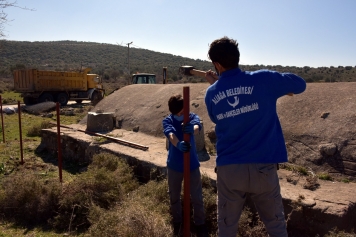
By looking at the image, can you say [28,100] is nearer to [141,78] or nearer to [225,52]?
[141,78]

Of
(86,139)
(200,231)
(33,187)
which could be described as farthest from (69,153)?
(200,231)

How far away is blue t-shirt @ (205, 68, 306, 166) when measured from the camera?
99.1 inches

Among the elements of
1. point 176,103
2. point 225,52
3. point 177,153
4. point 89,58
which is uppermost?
point 89,58

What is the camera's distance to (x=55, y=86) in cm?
2159

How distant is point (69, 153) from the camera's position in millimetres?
8367

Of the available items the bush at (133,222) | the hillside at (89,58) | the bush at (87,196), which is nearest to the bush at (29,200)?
the bush at (87,196)

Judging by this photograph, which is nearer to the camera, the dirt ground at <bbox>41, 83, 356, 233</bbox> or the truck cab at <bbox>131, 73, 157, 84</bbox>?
the dirt ground at <bbox>41, 83, 356, 233</bbox>

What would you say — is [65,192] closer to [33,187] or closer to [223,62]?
[33,187]

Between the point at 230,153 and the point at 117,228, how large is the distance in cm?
166

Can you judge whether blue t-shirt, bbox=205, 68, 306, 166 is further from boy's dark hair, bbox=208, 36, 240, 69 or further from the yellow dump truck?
→ the yellow dump truck

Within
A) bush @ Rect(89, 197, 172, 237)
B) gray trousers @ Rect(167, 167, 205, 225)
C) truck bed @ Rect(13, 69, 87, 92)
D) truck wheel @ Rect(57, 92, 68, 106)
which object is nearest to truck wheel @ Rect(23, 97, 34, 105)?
truck bed @ Rect(13, 69, 87, 92)

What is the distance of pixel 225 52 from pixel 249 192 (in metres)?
1.04

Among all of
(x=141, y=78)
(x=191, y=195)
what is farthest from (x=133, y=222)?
(x=141, y=78)

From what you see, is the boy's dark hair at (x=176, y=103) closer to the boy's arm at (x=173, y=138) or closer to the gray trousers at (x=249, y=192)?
the boy's arm at (x=173, y=138)
